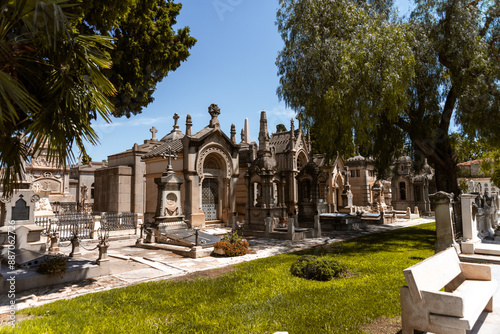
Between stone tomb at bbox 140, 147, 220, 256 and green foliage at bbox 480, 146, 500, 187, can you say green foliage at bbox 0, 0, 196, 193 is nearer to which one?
stone tomb at bbox 140, 147, 220, 256

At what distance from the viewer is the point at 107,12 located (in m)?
9.26

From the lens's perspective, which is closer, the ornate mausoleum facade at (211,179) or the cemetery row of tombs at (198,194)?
the cemetery row of tombs at (198,194)

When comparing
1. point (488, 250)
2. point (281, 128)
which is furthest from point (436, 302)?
point (281, 128)

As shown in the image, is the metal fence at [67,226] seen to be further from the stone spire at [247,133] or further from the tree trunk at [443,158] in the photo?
the stone spire at [247,133]

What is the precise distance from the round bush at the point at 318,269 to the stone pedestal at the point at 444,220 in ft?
13.1

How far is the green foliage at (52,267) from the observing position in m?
7.24

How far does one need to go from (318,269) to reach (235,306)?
2707 mm

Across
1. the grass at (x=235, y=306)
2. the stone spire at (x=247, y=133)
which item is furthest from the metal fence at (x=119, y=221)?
the stone spire at (x=247, y=133)

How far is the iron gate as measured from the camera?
64.9 feet

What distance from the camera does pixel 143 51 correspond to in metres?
13.5

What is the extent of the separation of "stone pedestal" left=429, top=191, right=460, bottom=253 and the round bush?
3998 millimetres

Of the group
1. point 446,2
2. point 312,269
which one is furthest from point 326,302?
point 446,2

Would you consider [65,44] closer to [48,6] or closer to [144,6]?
[48,6]

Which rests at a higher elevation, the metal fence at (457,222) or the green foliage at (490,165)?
the green foliage at (490,165)
